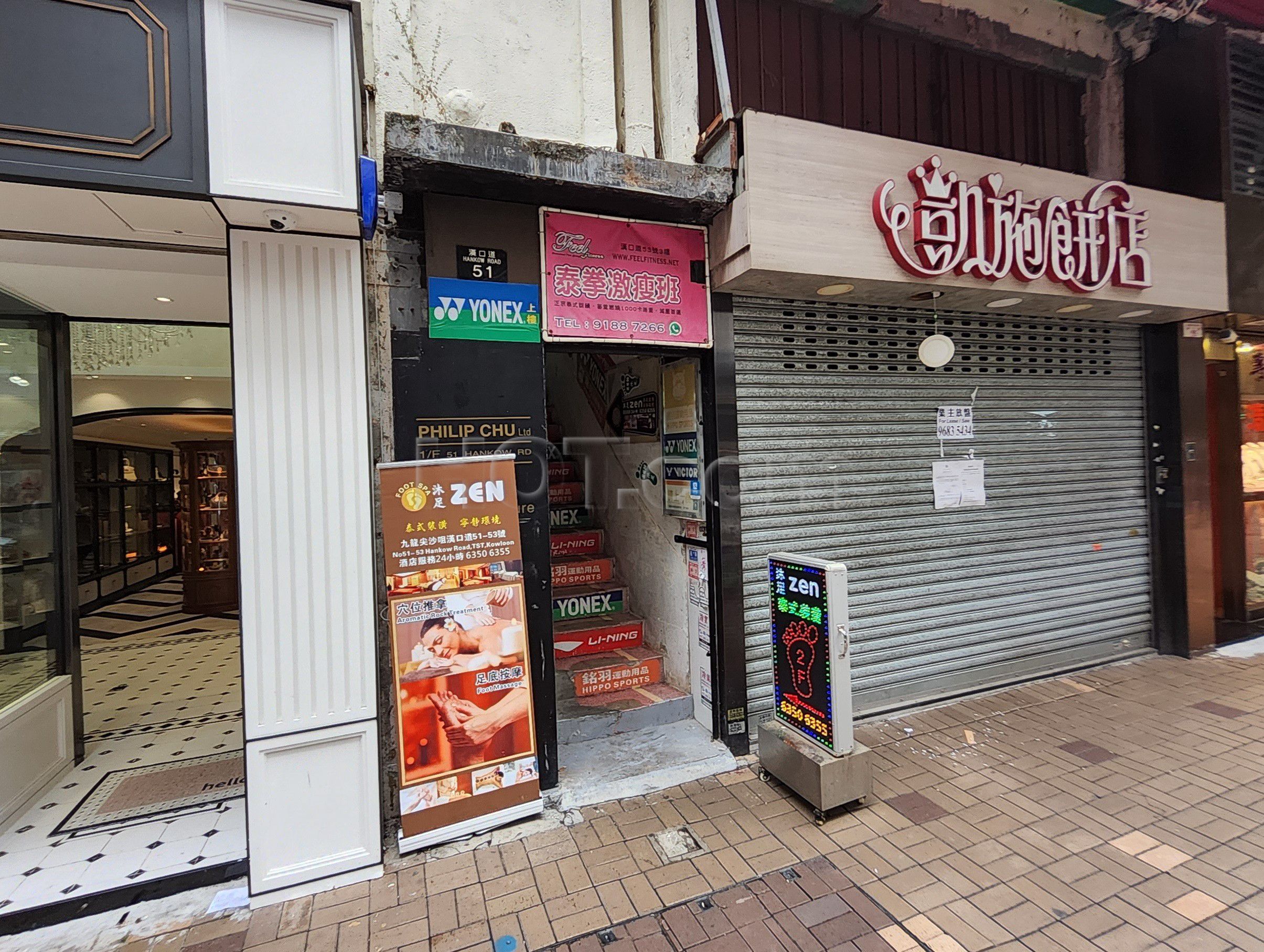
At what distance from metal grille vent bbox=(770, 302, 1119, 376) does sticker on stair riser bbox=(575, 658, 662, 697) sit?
2.64m

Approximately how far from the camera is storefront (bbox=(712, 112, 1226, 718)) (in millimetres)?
3779

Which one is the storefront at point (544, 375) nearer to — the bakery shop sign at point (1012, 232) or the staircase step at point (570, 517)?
the bakery shop sign at point (1012, 232)

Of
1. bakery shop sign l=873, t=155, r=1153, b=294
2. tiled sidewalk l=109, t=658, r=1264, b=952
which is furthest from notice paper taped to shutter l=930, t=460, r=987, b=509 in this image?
tiled sidewalk l=109, t=658, r=1264, b=952

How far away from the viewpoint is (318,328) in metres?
2.93

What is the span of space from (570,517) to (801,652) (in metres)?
3.24

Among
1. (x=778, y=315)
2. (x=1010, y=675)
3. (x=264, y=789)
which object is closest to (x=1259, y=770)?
(x=1010, y=675)

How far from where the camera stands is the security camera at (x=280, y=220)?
2693 mm

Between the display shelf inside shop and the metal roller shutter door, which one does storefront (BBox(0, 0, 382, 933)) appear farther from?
the display shelf inside shop

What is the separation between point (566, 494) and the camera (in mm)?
6305

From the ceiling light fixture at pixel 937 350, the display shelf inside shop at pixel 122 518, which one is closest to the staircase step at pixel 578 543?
the ceiling light fixture at pixel 937 350

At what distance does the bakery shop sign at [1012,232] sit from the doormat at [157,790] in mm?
5247

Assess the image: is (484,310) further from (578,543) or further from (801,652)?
(578,543)

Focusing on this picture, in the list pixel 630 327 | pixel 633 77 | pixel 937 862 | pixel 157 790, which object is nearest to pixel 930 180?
pixel 633 77

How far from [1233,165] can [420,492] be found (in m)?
7.59
